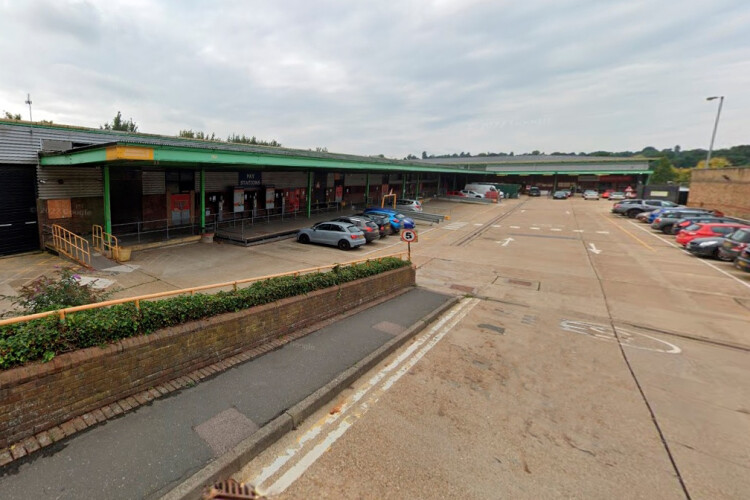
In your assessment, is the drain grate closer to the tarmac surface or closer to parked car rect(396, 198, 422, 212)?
the tarmac surface

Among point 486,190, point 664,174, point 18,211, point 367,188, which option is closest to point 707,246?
point 367,188

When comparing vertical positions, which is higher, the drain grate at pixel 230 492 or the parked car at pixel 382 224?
the parked car at pixel 382 224

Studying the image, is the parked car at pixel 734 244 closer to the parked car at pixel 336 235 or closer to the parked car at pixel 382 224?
the parked car at pixel 382 224

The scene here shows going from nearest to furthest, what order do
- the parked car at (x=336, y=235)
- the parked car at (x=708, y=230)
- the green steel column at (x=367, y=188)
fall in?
the parked car at (x=336, y=235), the parked car at (x=708, y=230), the green steel column at (x=367, y=188)

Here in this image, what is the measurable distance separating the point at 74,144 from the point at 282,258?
10.3 m

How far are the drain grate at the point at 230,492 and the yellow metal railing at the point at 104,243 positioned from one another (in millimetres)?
13747

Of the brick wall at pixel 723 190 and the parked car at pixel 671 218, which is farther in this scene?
the brick wall at pixel 723 190

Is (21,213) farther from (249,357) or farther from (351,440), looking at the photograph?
(351,440)

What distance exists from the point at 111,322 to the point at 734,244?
2533 cm

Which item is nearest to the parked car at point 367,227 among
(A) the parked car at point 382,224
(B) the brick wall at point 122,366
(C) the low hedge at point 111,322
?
(A) the parked car at point 382,224

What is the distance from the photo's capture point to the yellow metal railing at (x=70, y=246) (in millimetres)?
14455

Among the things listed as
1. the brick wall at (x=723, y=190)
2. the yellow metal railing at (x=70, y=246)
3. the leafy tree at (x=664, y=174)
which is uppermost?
the leafy tree at (x=664, y=174)

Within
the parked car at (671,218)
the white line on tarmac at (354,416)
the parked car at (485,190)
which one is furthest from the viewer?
the parked car at (485,190)

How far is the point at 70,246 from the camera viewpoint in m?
15.0
